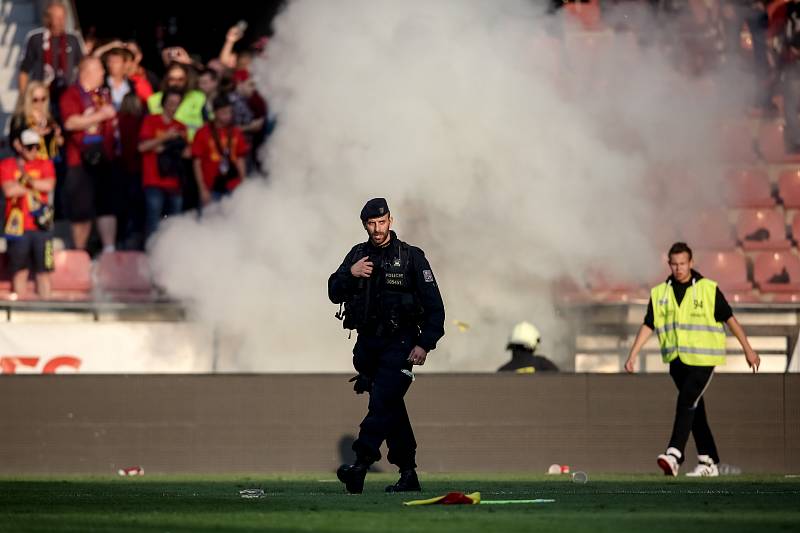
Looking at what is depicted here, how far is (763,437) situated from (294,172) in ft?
18.7

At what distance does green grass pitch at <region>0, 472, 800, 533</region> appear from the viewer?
20.6ft

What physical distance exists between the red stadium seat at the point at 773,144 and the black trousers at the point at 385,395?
10.2 m

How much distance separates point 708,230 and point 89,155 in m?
6.92

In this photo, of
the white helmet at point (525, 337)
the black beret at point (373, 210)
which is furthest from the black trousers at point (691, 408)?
the black beret at point (373, 210)

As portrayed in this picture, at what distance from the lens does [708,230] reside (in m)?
17.3

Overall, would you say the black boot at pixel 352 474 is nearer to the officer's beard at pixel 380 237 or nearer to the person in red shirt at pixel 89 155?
the officer's beard at pixel 380 237

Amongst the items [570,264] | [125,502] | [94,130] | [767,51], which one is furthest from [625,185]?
[125,502]

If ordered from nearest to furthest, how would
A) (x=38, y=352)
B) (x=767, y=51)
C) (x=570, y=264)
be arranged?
(x=38, y=352) → (x=570, y=264) → (x=767, y=51)

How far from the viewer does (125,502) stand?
26.2 feet

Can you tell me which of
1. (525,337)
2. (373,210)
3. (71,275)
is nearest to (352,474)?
(373,210)

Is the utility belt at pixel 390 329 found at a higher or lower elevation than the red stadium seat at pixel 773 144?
lower

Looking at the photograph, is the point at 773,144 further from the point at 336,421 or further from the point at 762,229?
the point at 336,421

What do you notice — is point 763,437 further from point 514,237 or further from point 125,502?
point 125,502

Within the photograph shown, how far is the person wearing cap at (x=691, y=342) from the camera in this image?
10.9 metres
